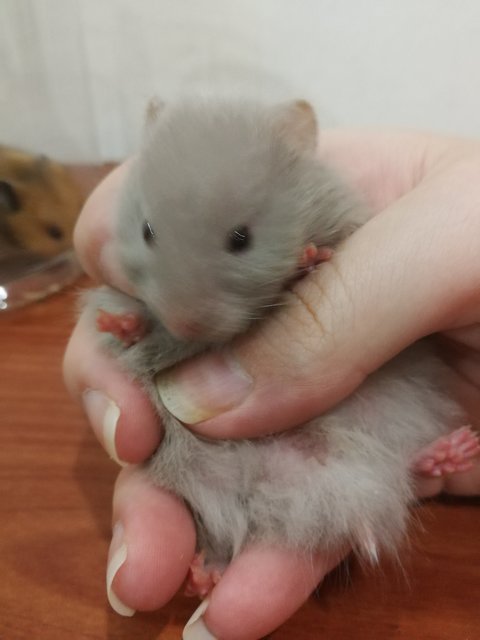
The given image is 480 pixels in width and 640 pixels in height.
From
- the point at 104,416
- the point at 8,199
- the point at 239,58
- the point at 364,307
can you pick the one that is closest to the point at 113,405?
the point at 104,416

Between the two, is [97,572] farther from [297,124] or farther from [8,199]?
[8,199]

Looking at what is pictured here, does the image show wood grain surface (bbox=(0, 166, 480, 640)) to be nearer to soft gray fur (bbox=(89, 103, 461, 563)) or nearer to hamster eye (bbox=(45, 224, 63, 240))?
soft gray fur (bbox=(89, 103, 461, 563))

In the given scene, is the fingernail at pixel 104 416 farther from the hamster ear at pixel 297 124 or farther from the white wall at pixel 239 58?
the white wall at pixel 239 58

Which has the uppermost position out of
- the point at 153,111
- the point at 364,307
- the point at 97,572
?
the point at 153,111

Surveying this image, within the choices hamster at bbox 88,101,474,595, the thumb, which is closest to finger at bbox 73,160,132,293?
hamster at bbox 88,101,474,595

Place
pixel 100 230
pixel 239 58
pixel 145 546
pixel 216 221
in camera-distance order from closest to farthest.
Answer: pixel 216 221 → pixel 145 546 → pixel 100 230 → pixel 239 58

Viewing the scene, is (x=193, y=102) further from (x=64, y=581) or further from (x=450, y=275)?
(x=64, y=581)
